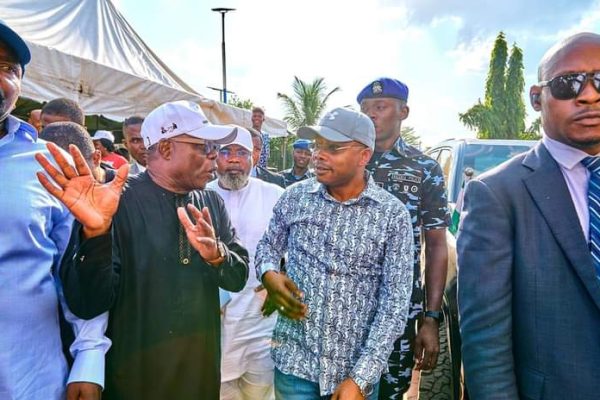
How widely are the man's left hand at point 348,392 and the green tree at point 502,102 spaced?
29.4 m

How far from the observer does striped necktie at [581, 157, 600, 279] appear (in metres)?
1.36

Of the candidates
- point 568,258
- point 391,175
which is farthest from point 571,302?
point 391,175

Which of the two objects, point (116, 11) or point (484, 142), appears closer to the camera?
point (484, 142)

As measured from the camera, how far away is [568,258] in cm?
135

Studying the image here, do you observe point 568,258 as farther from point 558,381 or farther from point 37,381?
point 37,381

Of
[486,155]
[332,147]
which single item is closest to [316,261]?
[332,147]


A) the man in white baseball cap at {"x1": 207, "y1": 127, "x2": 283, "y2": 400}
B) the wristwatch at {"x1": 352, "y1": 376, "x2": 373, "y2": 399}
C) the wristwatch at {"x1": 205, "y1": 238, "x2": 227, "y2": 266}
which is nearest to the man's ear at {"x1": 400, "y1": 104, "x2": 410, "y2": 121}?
the man in white baseball cap at {"x1": 207, "y1": 127, "x2": 283, "y2": 400}

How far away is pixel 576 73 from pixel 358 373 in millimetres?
1316

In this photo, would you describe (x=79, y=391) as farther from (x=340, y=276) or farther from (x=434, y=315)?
(x=434, y=315)

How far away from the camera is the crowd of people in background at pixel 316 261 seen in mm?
1413

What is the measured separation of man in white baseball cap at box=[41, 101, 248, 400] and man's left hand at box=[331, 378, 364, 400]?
62 cm

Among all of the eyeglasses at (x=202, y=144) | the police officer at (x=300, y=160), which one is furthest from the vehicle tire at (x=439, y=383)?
the police officer at (x=300, y=160)

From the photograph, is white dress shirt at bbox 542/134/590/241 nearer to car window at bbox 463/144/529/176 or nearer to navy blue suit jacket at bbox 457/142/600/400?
navy blue suit jacket at bbox 457/142/600/400

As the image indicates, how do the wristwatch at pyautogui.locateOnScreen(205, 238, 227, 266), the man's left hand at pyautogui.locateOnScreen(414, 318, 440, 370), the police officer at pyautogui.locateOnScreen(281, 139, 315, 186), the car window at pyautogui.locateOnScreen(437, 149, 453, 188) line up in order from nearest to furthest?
the wristwatch at pyautogui.locateOnScreen(205, 238, 227, 266) < the man's left hand at pyautogui.locateOnScreen(414, 318, 440, 370) < the car window at pyautogui.locateOnScreen(437, 149, 453, 188) < the police officer at pyautogui.locateOnScreen(281, 139, 315, 186)
